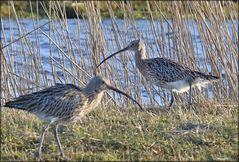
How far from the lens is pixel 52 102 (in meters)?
6.17

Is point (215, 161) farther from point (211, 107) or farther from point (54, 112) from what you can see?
point (211, 107)

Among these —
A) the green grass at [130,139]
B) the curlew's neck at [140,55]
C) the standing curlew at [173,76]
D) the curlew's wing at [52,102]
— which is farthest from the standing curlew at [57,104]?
the curlew's neck at [140,55]

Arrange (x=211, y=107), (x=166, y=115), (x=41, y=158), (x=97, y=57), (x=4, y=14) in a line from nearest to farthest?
(x=41, y=158) < (x=166, y=115) < (x=211, y=107) < (x=97, y=57) < (x=4, y=14)

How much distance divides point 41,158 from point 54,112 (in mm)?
560

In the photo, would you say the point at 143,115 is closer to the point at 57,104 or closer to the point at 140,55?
the point at 57,104

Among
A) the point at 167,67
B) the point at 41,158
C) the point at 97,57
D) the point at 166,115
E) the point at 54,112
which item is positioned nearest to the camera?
the point at 41,158

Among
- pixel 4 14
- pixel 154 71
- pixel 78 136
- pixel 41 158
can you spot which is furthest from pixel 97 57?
pixel 4 14

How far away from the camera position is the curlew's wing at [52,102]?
6.16 m

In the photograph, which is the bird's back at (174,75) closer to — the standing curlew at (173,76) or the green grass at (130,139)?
the standing curlew at (173,76)

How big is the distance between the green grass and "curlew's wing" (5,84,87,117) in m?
0.32

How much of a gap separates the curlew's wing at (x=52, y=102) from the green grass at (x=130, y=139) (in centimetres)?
32

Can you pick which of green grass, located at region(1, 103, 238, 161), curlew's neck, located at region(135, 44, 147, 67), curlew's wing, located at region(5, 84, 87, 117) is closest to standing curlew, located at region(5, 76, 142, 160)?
curlew's wing, located at region(5, 84, 87, 117)

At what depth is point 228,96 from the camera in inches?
392

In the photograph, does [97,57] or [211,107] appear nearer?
[211,107]
